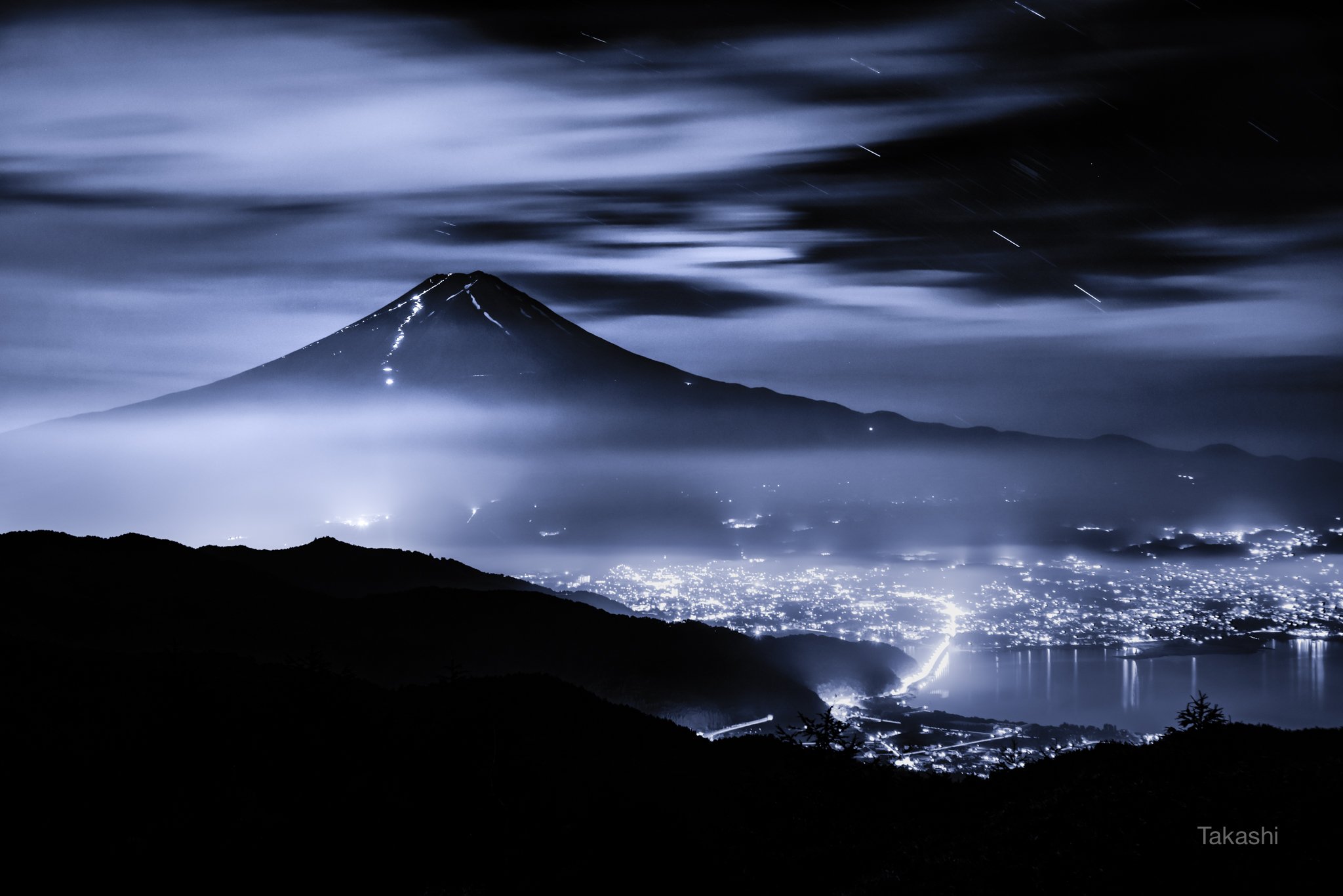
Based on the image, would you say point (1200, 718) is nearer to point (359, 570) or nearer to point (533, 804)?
point (533, 804)

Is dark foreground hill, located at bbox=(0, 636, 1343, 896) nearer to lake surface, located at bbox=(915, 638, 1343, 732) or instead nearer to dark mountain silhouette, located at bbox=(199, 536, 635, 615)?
dark mountain silhouette, located at bbox=(199, 536, 635, 615)

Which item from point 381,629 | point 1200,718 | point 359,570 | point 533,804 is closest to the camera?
point 533,804

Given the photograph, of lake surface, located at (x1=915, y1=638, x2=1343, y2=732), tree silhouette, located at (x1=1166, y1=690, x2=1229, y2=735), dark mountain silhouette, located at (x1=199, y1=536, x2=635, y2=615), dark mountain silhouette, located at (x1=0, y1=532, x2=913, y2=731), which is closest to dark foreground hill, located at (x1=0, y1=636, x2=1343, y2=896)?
tree silhouette, located at (x1=1166, y1=690, x2=1229, y2=735)

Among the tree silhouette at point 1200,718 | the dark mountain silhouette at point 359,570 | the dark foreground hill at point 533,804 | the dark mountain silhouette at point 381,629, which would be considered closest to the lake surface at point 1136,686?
the dark mountain silhouette at point 381,629

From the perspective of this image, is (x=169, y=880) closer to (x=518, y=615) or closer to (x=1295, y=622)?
(x=518, y=615)

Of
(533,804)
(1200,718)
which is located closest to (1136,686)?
(1200,718)

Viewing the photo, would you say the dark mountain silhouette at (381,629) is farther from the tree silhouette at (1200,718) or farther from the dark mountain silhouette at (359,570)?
the tree silhouette at (1200,718)
